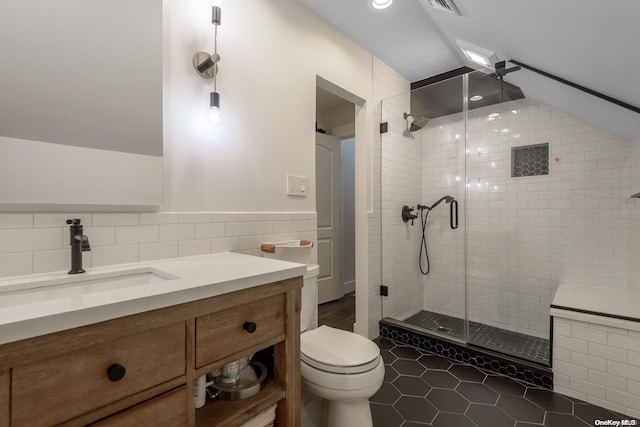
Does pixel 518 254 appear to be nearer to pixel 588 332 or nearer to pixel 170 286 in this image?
pixel 588 332

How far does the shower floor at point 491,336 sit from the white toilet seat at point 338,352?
1290 mm

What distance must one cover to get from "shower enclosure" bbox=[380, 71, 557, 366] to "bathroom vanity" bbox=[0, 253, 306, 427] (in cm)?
178

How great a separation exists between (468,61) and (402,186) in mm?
1230

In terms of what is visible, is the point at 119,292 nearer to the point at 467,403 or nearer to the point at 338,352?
the point at 338,352

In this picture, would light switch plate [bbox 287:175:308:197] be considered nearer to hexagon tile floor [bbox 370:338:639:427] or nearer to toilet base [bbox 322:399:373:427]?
toilet base [bbox 322:399:373:427]

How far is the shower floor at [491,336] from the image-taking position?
2.11m

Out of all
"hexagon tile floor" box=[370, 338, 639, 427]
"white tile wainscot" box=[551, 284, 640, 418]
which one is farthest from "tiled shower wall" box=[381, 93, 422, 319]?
"white tile wainscot" box=[551, 284, 640, 418]

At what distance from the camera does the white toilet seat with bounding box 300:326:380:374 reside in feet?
4.23

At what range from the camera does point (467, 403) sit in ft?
5.62

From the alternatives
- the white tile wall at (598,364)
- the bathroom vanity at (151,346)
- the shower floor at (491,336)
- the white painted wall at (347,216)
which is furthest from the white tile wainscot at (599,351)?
the white painted wall at (347,216)

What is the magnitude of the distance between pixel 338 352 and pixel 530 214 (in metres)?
2.22

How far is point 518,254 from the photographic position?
2.64 meters

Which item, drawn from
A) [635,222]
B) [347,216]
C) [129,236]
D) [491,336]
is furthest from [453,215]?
[129,236]

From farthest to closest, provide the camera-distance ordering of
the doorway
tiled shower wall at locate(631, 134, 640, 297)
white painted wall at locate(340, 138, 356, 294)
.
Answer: white painted wall at locate(340, 138, 356, 294)
the doorway
tiled shower wall at locate(631, 134, 640, 297)
